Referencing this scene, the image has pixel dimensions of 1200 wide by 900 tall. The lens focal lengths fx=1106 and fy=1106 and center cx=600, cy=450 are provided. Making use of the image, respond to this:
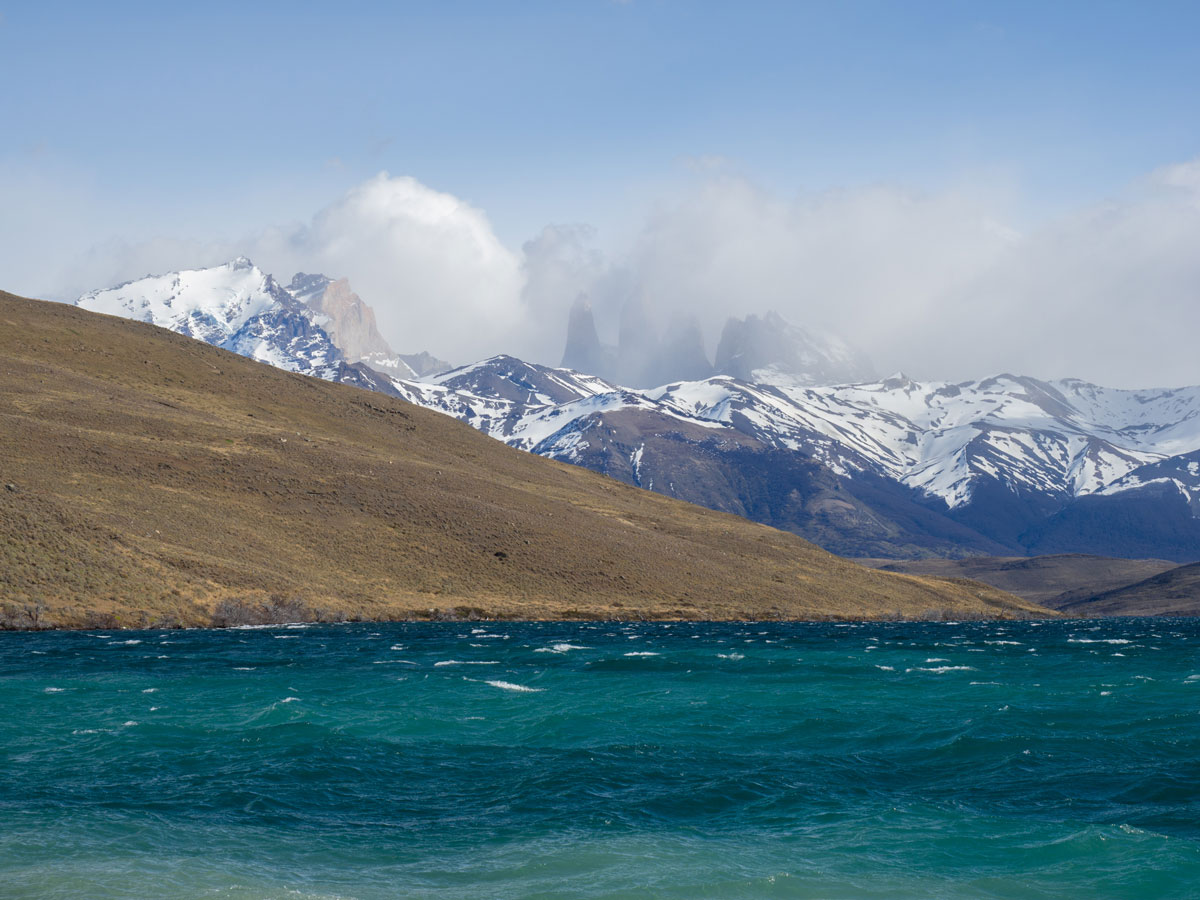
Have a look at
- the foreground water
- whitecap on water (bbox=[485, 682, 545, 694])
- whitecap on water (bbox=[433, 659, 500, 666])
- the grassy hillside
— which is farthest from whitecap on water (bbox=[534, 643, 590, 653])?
the grassy hillside

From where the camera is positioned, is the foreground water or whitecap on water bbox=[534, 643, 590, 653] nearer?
the foreground water

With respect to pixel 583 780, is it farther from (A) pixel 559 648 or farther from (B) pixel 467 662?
(A) pixel 559 648

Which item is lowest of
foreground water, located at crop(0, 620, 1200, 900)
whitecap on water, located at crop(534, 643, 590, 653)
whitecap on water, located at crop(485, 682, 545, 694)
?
whitecap on water, located at crop(534, 643, 590, 653)

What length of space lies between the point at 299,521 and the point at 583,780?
87274 millimetres

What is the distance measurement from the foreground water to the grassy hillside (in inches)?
1204

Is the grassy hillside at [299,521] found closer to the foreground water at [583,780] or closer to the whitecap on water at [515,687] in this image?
the foreground water at [583,780]

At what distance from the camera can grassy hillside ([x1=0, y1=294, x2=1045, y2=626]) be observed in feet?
282

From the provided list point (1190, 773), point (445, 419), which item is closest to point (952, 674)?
point (1190, 773)

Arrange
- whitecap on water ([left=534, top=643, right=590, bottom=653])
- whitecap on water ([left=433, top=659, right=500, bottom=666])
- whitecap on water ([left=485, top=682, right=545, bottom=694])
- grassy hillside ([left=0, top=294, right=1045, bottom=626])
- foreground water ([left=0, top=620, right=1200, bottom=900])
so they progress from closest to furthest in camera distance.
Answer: foreground water ([left=0, top=620, right=1200, bottom=900]), whitecap on water ([left=485, top=682, right=545, bottom=694]), whitecap on water ([left=433, top=659, right=500, bottom=666]), whitecap on water ([left=534, top=643, right=590, bottom=653]), grassy hillside ([left=0, top=294, right=1045, bottom=626])

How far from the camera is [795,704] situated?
43.9m

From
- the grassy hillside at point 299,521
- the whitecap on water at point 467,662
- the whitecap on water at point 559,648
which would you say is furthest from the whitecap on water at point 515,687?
the grassy hillside at point 299,521

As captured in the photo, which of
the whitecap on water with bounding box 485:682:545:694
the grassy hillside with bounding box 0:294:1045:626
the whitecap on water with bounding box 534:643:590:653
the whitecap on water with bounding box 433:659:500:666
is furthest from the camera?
the grassy hillside with bounding box 0:294:1045:626

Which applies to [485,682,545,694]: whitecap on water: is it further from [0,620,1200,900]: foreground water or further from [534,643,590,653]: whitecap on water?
[534,643,590,653]: whitecap on water

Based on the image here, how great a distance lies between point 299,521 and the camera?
11194cm
